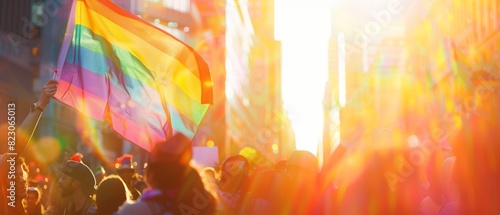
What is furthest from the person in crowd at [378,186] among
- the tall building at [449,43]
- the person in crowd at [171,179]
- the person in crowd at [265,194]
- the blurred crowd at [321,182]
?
the tall building at [449,43]

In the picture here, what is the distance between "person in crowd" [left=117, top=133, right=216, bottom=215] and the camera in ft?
14.3

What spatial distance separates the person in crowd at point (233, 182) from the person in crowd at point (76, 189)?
4.26 feet

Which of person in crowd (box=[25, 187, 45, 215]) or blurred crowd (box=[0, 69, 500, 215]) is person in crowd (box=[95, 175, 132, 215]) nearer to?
blurred crowd (box=[0, 69, 500, 215])

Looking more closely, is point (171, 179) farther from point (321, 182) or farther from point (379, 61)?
point (379, 61)

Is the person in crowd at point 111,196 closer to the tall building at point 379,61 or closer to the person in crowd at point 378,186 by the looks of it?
the person in crowd at point 378,186

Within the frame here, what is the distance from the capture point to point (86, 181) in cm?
745

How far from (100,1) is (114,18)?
23 cm

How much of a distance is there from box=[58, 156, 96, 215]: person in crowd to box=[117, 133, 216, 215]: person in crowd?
302cm

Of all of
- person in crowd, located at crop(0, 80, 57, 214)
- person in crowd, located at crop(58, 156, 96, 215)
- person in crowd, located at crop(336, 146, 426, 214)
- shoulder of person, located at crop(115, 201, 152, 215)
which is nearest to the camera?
shoulder of person, located at crop(115, 201, 152, 215)

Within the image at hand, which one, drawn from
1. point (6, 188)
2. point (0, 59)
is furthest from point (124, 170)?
point (0, 59)

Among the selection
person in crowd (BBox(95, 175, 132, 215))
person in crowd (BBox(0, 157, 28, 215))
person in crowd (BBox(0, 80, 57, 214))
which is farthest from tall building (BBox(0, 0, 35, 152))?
person in crowd (BBox(95, 175, 132, 215))

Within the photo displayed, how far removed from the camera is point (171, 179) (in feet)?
14.4

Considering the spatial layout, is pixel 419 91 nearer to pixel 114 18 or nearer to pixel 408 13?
pixel 408 13

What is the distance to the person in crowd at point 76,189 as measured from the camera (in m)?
7.36
